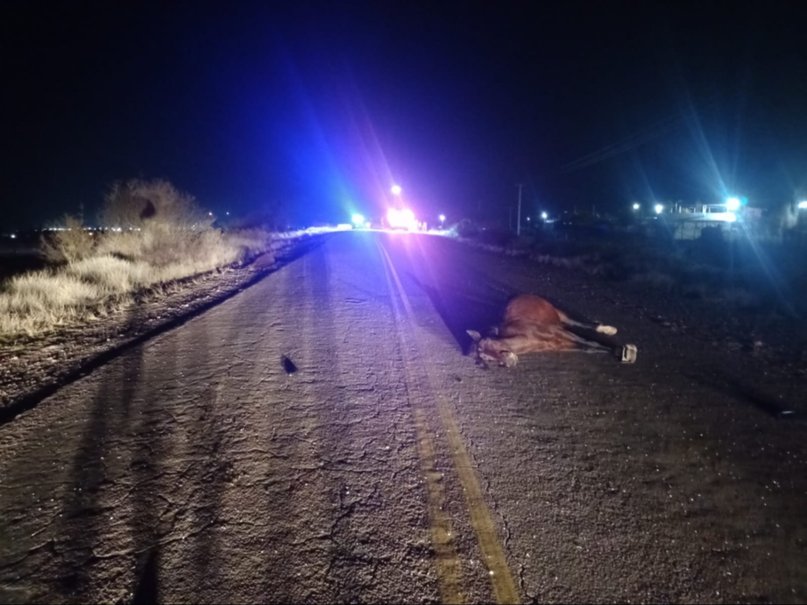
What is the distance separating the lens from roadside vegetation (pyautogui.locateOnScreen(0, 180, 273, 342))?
9.65 m

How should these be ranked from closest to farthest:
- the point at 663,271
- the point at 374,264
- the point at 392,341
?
the point at 392,341 < the point at 663,271 < the point at 374,264

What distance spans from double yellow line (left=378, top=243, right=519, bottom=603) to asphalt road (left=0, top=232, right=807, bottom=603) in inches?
0.6

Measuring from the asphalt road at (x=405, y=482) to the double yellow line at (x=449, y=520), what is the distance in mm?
15

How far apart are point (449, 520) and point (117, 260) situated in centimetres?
1750

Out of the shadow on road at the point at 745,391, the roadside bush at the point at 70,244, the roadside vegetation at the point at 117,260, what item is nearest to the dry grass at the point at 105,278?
the roadside vegetation at the point at 117,260

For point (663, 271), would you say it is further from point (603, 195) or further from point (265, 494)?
point (603, 195)

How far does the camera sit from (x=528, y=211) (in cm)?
8750

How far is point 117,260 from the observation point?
1661 centimetres

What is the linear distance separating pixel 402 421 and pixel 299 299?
8175 millimetres

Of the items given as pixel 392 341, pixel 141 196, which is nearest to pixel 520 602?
pixel 392 341

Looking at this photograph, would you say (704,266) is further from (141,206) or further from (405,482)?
(141,206)

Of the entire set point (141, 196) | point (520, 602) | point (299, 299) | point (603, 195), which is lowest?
point (520, 602)

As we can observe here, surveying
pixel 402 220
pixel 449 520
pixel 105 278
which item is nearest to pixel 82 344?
pixel 105 278

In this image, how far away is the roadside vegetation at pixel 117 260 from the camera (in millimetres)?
9648
